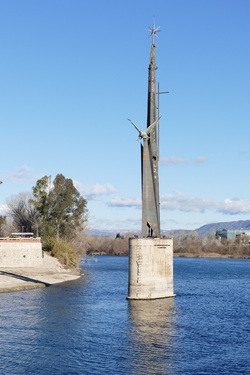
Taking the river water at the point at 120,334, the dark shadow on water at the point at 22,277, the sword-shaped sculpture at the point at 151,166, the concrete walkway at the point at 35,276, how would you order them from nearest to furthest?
1. the river water at the point at 120,334
2. the sword-shaped sculpture at the point at 151,166
3. the concrete walkway at the point at 35,276
4. the dark shadow on water at the point at 22,277

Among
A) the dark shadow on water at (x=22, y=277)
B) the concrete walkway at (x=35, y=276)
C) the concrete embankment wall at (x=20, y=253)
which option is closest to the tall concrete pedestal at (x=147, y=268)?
the concrete walkway at (x=35, y=276)

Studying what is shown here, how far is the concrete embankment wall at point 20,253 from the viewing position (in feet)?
273

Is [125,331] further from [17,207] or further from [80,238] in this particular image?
[17,207]

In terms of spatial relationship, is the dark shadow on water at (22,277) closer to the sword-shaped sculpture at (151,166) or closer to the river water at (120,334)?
the river water at (120,334)

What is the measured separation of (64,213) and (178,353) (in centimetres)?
7634

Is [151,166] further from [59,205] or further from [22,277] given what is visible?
[59,205]

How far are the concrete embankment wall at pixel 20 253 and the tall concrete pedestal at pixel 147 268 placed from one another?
106 ft

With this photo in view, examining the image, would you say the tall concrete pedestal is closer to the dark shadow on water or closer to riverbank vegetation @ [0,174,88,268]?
the dark shadow on water

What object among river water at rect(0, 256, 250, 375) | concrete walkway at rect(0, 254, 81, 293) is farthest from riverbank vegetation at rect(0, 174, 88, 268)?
river water at rect(0, 256, 250, 375)

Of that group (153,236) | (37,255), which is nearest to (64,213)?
(37,255)

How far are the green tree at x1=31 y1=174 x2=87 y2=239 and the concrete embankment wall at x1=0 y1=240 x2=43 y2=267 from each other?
21.6 meters

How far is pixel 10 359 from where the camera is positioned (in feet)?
110

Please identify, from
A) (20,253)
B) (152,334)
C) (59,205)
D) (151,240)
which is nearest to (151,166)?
(151,240)

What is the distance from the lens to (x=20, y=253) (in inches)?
3319
